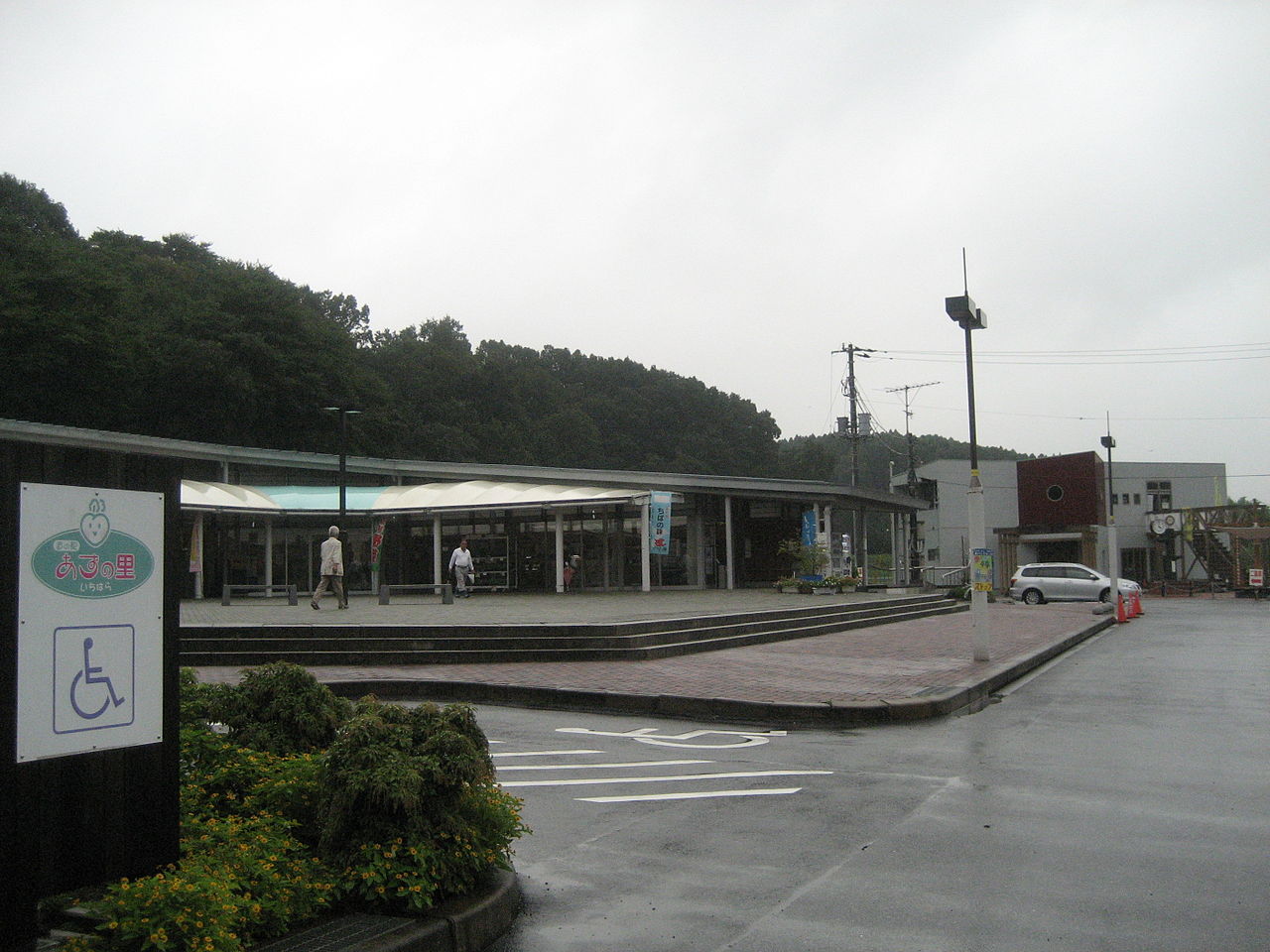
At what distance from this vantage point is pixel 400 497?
107 feet

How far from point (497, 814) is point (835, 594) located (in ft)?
83.7

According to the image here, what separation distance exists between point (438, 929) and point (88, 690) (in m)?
1.63

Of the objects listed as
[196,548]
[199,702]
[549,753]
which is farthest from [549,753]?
[196,548]

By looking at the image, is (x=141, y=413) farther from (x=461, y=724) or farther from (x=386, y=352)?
(x=461, y=724)

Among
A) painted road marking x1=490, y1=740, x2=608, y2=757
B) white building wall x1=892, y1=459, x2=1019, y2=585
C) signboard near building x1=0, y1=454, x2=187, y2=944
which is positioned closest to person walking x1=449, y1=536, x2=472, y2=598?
painted road marking x1=490, y1=740, x2=608, y2=757

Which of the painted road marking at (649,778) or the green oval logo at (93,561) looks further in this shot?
the painted road marking at (649,778)

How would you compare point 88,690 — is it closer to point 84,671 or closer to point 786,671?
point 84,671

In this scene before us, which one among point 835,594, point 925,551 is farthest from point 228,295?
point 925,551

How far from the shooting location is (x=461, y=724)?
5.36 meters

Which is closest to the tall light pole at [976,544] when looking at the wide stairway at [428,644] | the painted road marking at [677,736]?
the wide stairway at [428,644]

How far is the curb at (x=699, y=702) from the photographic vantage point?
1080 centimetres

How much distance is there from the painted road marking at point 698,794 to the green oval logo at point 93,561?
3.77 meters

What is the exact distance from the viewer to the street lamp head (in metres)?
15.4

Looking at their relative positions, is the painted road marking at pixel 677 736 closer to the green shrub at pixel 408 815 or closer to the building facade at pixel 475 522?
the green shrub at pixel 408 815
